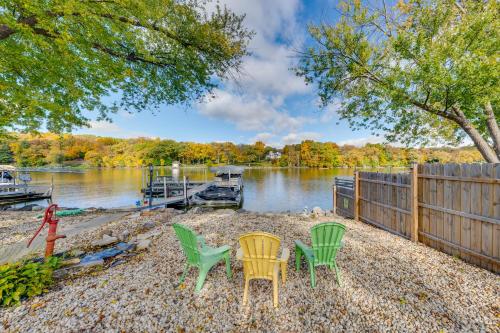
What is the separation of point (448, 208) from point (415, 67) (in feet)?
14.9

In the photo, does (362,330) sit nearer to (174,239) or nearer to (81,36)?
(174,239)

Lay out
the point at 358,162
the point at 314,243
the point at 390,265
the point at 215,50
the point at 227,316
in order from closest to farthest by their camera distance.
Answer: the point at 227,316 < the point at 314,243 < the point at 390,265 < the point at 215,50 < the point at 358,162

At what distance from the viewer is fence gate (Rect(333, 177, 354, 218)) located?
7.16 meters

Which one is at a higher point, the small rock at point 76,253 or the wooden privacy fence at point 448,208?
the wooden privacy fence at point 448,208

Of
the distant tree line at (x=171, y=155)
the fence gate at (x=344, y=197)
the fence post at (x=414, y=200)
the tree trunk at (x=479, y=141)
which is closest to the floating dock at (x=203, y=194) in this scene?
the fence gate at (x=344, y=197)

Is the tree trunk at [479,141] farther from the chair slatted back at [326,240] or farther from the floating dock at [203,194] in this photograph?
the floating dock at [203,194]

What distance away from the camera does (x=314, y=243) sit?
2.65 meters

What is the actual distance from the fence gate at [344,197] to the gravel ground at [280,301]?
3769 millimetres

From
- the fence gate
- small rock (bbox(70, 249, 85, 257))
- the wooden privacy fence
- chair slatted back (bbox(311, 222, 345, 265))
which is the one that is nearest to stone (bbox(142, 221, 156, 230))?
small rock (bbox(70, 249, 85, 257))

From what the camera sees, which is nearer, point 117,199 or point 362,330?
point 362,330

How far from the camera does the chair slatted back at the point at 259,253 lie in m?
2.28

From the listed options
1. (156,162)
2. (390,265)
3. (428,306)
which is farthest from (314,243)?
(156,162)

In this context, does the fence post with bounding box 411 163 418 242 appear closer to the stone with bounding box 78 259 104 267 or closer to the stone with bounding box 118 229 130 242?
the stone with bounding box 78 259 104 267

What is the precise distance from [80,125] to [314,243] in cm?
766
